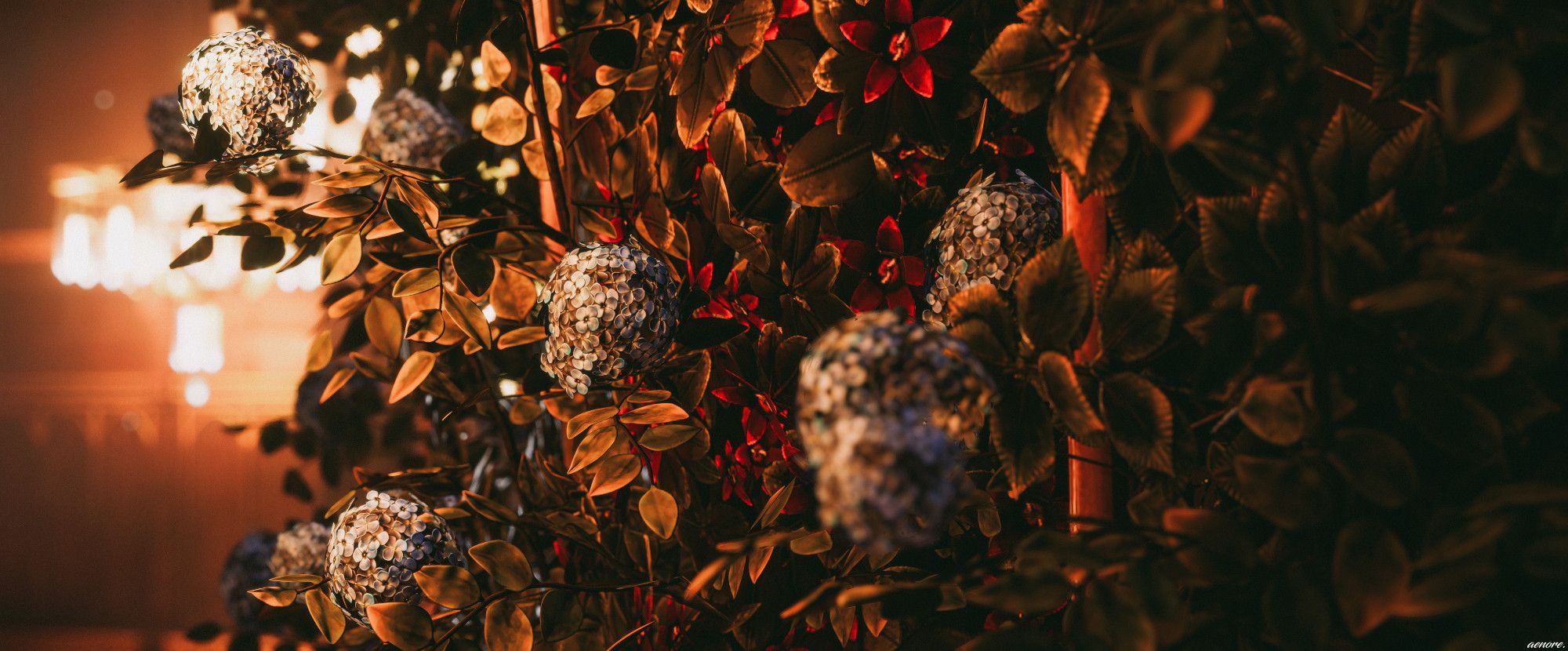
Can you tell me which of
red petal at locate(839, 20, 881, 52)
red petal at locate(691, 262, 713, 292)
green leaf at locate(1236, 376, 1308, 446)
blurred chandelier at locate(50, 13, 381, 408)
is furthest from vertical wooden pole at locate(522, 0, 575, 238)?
blurred chandelier at locate(50, 13, 381, 408)

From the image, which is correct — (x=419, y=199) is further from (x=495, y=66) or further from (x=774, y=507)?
(x=774, y=507)

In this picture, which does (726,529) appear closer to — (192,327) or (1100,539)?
(1100,539)

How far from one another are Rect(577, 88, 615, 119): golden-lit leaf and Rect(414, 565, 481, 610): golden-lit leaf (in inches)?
11.4

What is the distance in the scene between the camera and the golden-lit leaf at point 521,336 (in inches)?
21.4

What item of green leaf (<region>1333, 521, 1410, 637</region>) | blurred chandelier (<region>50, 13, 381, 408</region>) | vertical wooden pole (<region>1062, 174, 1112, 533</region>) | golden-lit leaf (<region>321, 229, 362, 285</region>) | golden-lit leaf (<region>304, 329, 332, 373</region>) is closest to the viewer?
green leaf (<region>1333, 521, 1410, 637</region>)

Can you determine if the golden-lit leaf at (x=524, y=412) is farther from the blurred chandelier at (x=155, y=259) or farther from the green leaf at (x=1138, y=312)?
the blurred chandelier at (x=155, y=259)

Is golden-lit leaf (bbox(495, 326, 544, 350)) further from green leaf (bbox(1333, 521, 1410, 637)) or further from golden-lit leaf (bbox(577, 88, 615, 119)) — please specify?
green leaf (bbox(1333, 521, 1410, 637))

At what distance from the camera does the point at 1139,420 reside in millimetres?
347

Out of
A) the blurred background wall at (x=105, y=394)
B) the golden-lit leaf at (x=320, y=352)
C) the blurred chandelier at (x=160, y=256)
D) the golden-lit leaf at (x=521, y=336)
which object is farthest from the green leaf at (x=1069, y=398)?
the blurred background wall at (x=105, y=394)

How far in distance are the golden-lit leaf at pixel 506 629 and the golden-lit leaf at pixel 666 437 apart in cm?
12

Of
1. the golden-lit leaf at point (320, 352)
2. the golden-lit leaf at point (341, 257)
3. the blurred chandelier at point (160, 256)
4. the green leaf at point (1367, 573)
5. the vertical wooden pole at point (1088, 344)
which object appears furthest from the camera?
the blurred chandelier at point (160, 256)

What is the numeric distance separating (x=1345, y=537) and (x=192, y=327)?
150 inches

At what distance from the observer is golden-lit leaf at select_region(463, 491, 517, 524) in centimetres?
54

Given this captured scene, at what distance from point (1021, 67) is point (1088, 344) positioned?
0.16m
